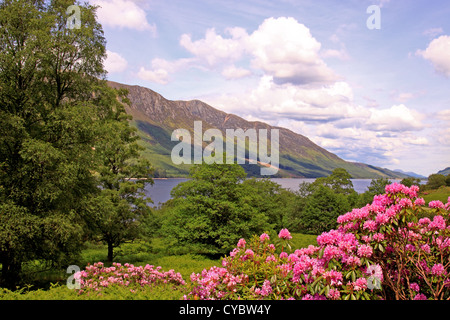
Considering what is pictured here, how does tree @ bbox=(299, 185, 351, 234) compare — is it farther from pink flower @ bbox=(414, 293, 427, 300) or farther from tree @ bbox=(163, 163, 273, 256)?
pink flower @ bbox=(414, 293, 427, 300)

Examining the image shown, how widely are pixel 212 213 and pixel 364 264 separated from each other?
21.9 m

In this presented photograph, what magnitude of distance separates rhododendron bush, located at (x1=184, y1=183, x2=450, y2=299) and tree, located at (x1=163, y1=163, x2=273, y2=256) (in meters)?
20.0

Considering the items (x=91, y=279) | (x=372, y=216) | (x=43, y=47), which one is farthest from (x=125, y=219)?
(x=372, y=216)

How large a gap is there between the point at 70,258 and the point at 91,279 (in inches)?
385

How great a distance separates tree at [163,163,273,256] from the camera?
27.0 meters

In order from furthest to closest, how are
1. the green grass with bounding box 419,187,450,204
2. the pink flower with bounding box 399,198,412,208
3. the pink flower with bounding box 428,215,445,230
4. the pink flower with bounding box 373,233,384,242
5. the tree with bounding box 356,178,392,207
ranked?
the green grass with bounding box 419,187,450,204
the tree with bounding box 356,178,392,207
the pink flower with bounding box 428,215,445,230
the pink flower with bounding box 399,198,412,208
the pink flower with bounding box 373,233,384,242

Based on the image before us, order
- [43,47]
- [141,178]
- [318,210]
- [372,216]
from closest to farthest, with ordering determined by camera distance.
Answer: [372,216] < [43,47] < [141,178] < [318,210]

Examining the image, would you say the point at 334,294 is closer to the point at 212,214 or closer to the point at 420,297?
the point at 420,297

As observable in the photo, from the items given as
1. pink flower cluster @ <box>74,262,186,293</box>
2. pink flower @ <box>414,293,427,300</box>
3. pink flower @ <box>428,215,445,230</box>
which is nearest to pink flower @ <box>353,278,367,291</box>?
pink flower @ <box>414,293,427,300</box>

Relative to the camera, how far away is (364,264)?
550 cm

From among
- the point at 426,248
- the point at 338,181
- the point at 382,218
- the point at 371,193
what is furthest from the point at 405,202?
the point at 338,181

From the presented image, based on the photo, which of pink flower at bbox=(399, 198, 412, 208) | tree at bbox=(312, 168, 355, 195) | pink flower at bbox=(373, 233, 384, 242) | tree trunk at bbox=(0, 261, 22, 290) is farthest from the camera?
tree at bbox=(312, 168, 355, 195)

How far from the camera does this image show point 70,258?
1603 centimetres
